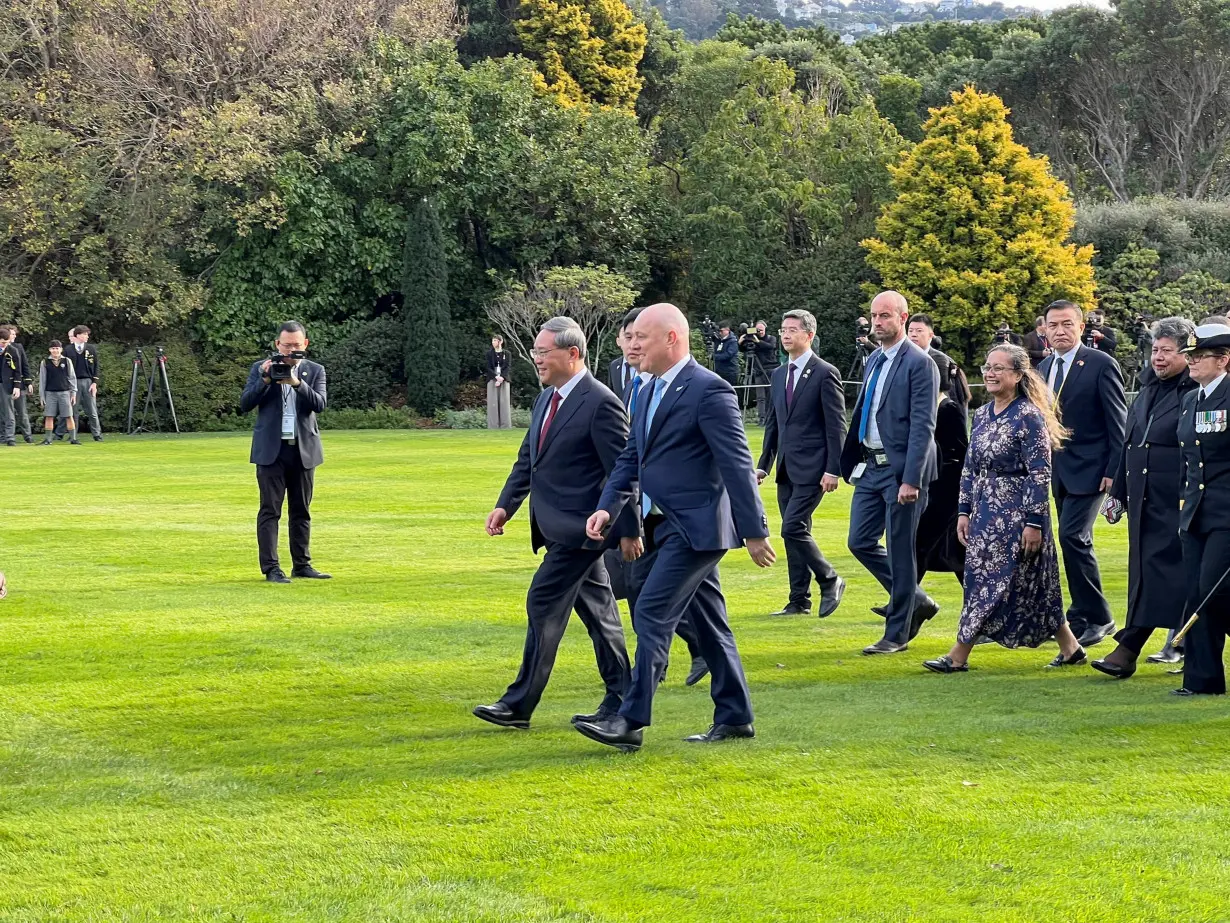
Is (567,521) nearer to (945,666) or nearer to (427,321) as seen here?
(945,666)

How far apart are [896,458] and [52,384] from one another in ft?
79.6

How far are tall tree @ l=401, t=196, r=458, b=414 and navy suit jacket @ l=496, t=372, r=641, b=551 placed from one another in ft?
101

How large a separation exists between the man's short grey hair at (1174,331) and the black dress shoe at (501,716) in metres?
4.18

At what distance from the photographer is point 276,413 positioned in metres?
12.1

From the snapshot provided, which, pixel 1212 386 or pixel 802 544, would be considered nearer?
pixel 1212 386

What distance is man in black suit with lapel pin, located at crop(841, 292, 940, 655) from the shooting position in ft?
30.1

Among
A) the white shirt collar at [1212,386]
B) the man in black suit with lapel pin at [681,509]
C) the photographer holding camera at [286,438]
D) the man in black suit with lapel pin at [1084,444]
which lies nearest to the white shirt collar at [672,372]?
the man in black suit with lapel pin at [681,509]

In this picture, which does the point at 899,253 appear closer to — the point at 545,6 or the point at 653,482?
the point at 545,6

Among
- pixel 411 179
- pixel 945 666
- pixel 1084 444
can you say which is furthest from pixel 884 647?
pixel 411 179

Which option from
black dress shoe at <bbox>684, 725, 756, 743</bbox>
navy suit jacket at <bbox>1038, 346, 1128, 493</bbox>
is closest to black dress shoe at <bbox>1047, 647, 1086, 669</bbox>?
navy suit jacket at <bbox>1038, 346, 1128, 493</bbox>

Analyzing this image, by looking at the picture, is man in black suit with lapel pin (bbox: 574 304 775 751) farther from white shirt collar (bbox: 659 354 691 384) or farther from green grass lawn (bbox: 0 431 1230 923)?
green grass lawn (bbox: 0 431 1230 923)

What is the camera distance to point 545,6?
46000mm

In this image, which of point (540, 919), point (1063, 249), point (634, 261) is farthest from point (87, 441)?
point (540, 919)

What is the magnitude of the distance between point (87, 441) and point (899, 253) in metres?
18.7
